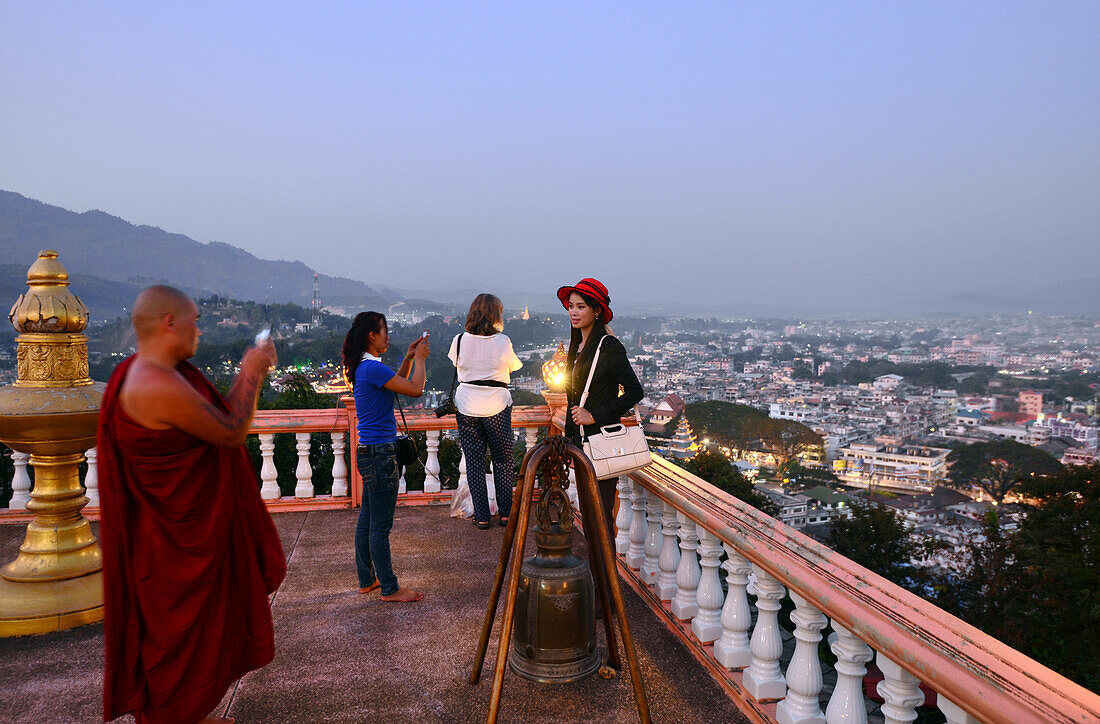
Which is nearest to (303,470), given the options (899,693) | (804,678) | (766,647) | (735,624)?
(735,624)

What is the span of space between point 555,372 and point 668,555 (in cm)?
221

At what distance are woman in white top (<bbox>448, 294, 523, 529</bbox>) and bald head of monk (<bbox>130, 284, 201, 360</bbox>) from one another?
2.74 m

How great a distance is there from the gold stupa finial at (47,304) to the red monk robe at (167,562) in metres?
1.97

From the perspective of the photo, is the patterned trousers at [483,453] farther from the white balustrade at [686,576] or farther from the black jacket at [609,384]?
the white balustrade at [686,576]

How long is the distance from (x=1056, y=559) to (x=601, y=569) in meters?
20.5

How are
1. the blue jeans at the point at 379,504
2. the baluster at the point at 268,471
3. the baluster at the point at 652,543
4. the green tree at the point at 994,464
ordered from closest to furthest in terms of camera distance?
the blue jeans at the point at 379,504
the baluster at the point at 652,543
the baluster at the point at 268,471
the green tree at the point at 994,464

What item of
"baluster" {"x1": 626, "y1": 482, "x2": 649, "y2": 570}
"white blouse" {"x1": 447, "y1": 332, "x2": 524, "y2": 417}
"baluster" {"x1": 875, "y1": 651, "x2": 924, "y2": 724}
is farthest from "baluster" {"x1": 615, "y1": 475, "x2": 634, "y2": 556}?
"baluster" {"x1": 875, "y1": 651, "x2": 924, "y2": 724}

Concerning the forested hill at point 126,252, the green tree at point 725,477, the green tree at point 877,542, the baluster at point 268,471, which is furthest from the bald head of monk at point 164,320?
the forested hill at point 126,252

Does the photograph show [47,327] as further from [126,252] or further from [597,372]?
[126,252]

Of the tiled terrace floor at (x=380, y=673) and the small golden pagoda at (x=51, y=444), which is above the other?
the small golden pagoda at (x=51, y=444)

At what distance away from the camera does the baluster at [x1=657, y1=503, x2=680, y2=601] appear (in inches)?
148

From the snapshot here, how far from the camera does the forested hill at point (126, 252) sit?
51.7 m

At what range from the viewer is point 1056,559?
1778cm

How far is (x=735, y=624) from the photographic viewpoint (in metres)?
3.02
